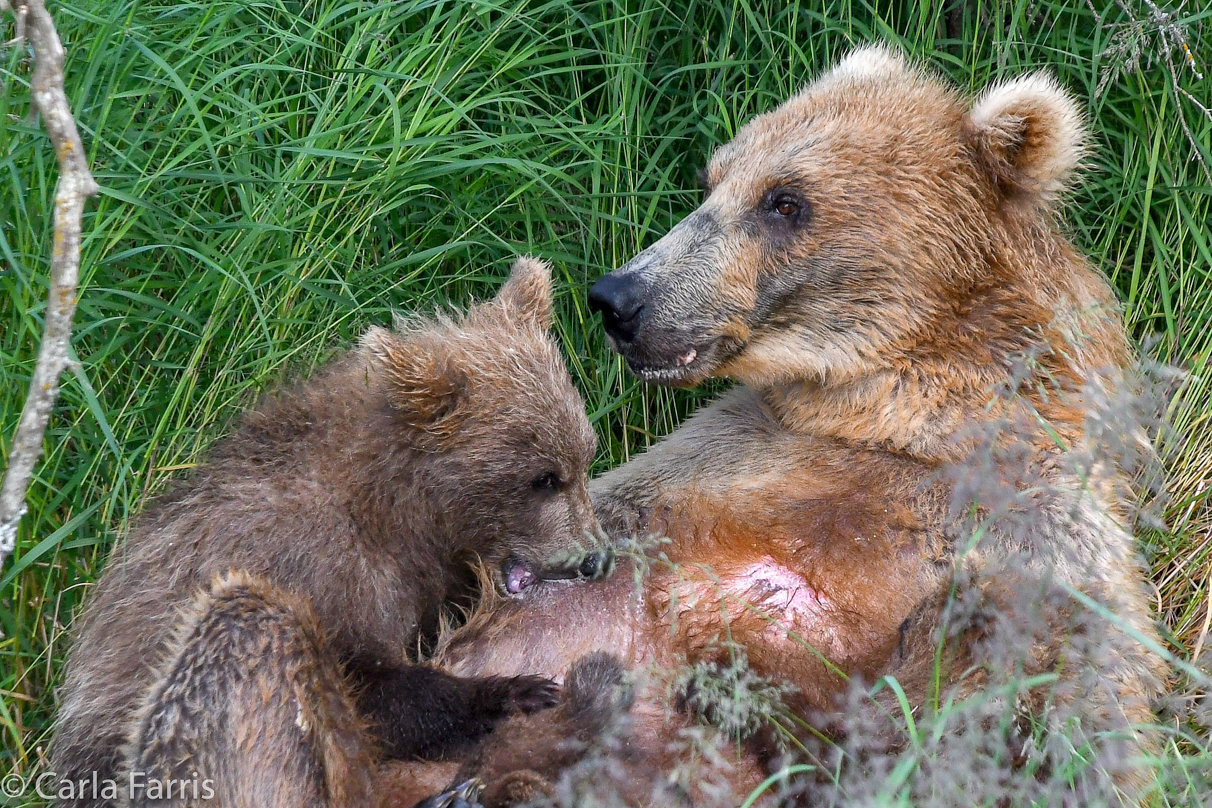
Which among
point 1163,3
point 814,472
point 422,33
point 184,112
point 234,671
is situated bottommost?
point 234,671

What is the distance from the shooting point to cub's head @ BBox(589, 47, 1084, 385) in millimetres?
4160

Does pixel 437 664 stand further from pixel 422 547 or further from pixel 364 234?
pixel 364 234

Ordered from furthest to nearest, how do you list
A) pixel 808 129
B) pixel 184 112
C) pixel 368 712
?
pixel 184 112, pixel 808 129, pixel 368 712

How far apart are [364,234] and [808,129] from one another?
166 cm

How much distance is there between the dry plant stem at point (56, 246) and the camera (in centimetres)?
321

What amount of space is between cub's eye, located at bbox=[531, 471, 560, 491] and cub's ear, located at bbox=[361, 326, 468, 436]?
1.02ft

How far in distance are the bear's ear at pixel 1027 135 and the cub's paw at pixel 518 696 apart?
7.04ft

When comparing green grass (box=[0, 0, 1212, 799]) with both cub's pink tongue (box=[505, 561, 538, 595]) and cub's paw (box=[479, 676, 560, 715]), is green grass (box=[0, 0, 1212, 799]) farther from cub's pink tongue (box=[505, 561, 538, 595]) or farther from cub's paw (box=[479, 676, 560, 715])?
cub's paw (box=[479, 676, 560, 715])

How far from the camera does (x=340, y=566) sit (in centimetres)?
383

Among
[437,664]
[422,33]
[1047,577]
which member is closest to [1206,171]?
[1047,577]

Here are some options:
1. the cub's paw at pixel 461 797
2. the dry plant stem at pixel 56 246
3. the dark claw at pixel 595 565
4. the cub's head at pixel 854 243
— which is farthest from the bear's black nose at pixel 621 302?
the dry plant stem at pixel 56 246

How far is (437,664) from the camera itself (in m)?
3.95

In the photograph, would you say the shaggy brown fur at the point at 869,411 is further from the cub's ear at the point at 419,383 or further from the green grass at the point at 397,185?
the green grass at the point at 397,185

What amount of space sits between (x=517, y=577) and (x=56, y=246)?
1710 mm
